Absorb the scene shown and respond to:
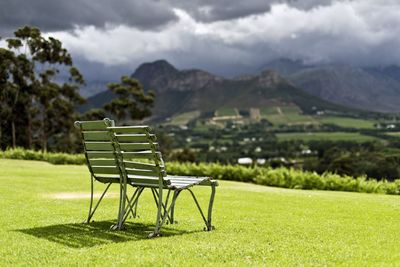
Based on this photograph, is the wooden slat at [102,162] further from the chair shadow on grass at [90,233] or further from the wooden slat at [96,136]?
the chair shadow on grass at [90,233]

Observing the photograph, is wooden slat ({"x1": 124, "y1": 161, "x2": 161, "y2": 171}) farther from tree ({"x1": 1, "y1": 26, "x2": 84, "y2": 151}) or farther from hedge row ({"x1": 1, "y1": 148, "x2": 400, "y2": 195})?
tree ({"x1": 1, "y1": 26, "x2": 84, "y2": 151})

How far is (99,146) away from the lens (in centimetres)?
853

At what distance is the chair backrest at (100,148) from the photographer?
837cm

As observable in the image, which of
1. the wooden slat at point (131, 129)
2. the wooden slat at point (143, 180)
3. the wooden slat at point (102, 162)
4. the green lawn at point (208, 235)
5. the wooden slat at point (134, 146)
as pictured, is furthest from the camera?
the wooden slat at point (102, 162)

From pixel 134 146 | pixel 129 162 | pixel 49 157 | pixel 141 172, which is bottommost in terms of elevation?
pixel 49 157

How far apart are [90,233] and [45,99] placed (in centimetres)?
4916

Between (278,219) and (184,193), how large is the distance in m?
5.72

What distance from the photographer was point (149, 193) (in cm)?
1530

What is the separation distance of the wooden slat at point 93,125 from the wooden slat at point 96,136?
65mm

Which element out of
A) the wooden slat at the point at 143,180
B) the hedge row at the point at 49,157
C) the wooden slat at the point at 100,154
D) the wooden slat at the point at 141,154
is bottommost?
the hedge row at the point at 49,157

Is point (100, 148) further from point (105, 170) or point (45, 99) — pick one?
point (45, 99)

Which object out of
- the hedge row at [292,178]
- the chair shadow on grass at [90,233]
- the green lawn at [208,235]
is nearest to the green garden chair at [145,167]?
the chair shadow on grass at [90,233]

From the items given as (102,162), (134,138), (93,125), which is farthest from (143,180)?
(93,125)

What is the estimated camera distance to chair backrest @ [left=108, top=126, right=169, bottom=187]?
25.0 feet
